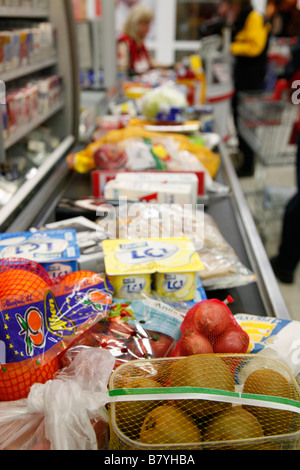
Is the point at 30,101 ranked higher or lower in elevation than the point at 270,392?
higher

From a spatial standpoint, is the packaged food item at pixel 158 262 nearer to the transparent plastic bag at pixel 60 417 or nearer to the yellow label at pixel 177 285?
the yellow label at pixel 177 285

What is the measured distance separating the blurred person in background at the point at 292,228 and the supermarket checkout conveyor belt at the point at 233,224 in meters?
0.88

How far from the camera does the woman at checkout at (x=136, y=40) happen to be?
4.97 meters

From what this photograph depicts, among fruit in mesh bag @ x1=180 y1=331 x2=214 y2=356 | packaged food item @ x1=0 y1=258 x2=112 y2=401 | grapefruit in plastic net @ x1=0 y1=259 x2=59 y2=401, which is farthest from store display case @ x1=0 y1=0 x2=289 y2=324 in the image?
grapefruit in plastic net @ x1=0 y1=259 x2=59 y2=401

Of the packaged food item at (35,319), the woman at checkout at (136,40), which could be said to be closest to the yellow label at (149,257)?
the packaged food item at (35,319)

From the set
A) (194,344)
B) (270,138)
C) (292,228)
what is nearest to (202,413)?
(194,344)

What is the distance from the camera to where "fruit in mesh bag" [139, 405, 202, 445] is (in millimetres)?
667

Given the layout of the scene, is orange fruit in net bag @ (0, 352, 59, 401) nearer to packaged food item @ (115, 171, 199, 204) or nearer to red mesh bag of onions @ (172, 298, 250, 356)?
red mesh bag of onions @ (172, 298, 250, 356)

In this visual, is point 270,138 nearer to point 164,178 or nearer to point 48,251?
point 164,178

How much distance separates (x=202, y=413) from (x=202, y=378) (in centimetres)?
6

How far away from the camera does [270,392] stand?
75cm

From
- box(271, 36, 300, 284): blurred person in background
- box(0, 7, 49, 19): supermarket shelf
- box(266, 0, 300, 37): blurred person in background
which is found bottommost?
box(271, 36, 300, 284): blurred person in background

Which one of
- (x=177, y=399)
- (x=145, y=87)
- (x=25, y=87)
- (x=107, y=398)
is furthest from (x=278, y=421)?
(x=145, y=87)

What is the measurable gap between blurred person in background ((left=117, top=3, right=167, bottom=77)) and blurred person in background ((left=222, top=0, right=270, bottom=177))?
4.64ft
